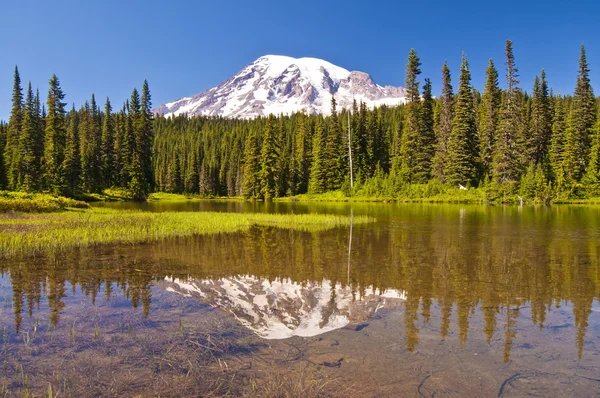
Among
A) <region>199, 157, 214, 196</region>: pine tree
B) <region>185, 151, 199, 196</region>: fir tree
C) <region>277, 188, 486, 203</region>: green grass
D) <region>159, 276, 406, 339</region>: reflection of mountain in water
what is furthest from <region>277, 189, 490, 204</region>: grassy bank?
<region>185, 151, 199, 196</region>: fir tree

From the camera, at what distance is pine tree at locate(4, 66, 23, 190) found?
5959 centimetres

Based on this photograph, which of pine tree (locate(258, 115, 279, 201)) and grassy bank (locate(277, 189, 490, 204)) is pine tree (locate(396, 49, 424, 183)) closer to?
grassy bank (locate(277, 189, 490, 204))

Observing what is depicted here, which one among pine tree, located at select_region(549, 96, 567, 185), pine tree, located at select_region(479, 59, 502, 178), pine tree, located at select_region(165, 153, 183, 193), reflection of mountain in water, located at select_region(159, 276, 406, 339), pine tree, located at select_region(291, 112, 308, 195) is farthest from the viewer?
pine tree, located at select_region(165, 153, 183, 193)

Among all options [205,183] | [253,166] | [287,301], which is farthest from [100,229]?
[205,183]

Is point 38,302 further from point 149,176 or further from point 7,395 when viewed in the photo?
point 149,176

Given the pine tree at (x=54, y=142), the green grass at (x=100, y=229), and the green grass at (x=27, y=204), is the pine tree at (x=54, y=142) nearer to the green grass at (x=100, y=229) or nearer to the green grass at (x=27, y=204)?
the green grass at (x=27, y=204)

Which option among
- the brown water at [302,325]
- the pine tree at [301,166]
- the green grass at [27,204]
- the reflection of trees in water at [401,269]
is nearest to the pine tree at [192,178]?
the pine tree at [301,166]

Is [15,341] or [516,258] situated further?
[516,258]

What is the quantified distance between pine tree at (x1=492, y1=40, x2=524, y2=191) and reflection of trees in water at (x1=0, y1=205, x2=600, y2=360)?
114ft

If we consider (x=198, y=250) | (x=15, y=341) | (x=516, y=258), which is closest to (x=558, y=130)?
(x=516, y=258)

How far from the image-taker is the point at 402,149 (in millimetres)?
69188

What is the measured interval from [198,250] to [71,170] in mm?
58932

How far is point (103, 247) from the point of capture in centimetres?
1705

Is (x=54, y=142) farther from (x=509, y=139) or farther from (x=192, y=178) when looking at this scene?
(x=509, y=139)
